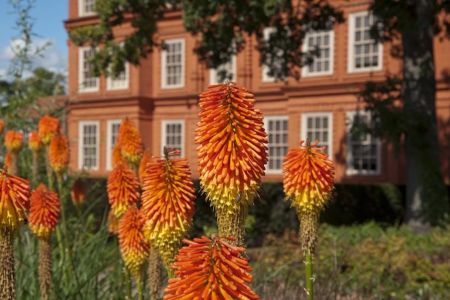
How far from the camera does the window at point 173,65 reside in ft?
106

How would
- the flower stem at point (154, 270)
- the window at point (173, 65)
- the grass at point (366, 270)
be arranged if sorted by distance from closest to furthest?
the flower stem at point (154, 270) < the grass at point (366, 270) < the window at point (173, 65)

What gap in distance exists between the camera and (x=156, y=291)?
115 inches

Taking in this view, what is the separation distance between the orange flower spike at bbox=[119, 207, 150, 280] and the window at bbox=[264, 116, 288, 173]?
25.5 meters

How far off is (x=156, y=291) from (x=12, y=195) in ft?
2.56

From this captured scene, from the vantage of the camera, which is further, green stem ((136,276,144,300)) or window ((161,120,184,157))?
window ((161,120,184,157))

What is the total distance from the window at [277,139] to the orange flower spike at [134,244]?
25.5 meters

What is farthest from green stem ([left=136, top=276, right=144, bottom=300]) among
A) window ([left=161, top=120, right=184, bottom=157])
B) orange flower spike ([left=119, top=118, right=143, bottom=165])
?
window ([left=161, top=120, right=184, bottom=157])

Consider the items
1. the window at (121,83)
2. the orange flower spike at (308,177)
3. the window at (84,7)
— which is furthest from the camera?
the window at (84,7)

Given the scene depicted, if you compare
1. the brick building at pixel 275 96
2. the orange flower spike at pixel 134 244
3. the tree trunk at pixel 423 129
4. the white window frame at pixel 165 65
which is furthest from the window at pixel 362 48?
the orange flower spike at pixel 134 244

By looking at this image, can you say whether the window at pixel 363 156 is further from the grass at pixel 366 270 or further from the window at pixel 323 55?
the grass at pixel 366 270

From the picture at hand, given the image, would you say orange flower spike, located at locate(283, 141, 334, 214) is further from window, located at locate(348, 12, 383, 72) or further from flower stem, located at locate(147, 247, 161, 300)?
window, located at locate(348, 12, 383, 72)

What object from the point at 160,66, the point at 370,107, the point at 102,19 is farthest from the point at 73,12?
the point at 370,107

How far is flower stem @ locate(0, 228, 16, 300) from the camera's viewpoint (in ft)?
7.61

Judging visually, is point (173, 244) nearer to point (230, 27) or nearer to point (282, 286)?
point (282, 286)
